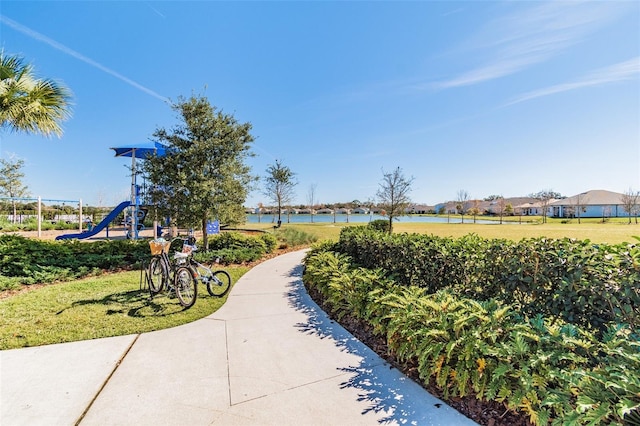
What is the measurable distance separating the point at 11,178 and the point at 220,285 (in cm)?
2439

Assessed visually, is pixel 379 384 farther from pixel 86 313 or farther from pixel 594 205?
pixel 594 205

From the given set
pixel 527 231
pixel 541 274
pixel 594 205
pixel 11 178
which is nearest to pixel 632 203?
pixel 594 205

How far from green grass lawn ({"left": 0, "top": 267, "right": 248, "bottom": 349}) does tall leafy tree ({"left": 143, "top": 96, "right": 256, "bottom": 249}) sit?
3.14 metres

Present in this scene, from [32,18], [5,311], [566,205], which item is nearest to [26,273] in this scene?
[5,311]

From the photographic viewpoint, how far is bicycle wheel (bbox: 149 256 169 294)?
513 cm

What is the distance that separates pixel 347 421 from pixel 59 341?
3.81 m

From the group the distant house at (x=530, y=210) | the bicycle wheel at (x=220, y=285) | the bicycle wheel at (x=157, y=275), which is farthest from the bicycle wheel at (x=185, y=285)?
the distant house at (x=530, y=210)

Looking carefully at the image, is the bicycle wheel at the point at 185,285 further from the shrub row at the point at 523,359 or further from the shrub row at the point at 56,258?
the shrub row at the point at 56,258

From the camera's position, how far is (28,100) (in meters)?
7.17

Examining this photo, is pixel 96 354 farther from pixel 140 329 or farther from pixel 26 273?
pixel 26 273

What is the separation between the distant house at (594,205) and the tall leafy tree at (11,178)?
70.9m

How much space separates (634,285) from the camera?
7.79ft

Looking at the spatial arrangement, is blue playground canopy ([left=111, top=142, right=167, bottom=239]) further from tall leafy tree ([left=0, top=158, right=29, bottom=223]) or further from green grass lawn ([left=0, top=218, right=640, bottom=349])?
tall leafy tree ([left=0, top=158, right=29, bottom=223])

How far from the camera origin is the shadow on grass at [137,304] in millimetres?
4590
